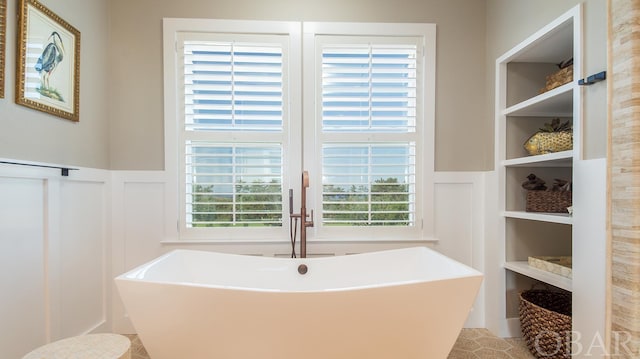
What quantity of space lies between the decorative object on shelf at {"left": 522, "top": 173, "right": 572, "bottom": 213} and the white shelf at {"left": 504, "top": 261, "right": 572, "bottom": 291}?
37 centimetres

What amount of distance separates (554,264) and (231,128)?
224 centimetres

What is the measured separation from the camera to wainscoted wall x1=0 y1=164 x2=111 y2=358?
1552mm

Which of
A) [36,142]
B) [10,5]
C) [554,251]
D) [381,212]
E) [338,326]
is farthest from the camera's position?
[381,212]

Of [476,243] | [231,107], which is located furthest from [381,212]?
[231,107]

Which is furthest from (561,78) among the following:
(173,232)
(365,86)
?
(173,232)

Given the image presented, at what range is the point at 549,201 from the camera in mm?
2057

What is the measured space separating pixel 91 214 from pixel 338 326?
1768 millimetres

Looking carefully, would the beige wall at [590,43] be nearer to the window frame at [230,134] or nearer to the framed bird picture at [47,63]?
the window frame at [230,134]

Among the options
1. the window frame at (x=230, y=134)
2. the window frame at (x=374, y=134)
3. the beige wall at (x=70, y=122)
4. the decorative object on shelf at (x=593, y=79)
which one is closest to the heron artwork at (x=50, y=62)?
the beige wall at (x=70, y=122)

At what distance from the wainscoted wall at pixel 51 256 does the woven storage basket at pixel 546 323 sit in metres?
2.73

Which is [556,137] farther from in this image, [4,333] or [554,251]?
[4,333]

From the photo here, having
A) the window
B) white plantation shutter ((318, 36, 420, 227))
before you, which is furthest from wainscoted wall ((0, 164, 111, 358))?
white plantation shutter ((318, 36, 420, 227))

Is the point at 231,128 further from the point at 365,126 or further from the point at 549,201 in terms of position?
the point at 549,201

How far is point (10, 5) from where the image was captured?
5.12ft
